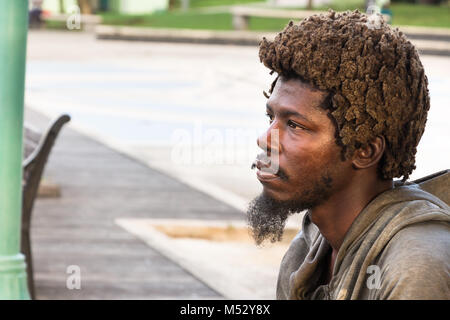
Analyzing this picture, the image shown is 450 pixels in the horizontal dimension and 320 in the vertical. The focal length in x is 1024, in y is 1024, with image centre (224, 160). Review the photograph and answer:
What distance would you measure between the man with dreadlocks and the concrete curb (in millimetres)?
25970

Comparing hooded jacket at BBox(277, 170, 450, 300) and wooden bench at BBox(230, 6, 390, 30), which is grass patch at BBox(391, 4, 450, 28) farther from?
hooded jacket at BBox(277, 170, 450, 300)

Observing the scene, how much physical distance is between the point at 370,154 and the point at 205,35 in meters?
29.4

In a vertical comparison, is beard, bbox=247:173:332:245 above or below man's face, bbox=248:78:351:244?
below

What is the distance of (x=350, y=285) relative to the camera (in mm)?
2059

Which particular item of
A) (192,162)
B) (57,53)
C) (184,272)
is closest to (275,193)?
(184,272)

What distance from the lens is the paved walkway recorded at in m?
6.46

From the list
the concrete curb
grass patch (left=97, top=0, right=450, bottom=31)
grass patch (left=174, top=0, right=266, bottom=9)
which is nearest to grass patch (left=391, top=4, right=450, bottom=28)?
grass patch (left=97, top=0, right=450, bottom=31)

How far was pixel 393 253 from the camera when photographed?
1.95 meters

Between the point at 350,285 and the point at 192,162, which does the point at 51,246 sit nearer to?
the point at 192,162

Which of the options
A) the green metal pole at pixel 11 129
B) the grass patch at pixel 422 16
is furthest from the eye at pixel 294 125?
the grass patch at pixel 422 16

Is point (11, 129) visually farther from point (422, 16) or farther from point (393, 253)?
point (422, 16)

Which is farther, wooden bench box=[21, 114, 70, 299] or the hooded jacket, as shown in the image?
wooden bench box=[21, 114, 70, 299]

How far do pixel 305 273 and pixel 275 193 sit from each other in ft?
0.77
